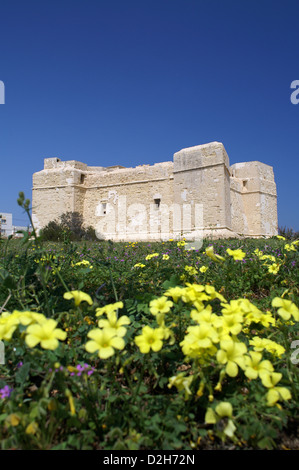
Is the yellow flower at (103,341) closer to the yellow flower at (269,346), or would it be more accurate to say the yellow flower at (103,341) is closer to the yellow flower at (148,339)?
the yellow flower at (148,339)

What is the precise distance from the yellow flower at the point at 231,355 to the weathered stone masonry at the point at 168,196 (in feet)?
45.2

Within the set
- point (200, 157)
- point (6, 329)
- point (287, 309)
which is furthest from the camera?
point (200, 157)

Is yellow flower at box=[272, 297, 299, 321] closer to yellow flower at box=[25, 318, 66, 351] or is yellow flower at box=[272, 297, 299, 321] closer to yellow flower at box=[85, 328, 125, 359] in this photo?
yellow flower at box=[85, 328, 125, 359]

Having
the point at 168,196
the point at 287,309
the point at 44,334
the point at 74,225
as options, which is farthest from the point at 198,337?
the point at 74,225

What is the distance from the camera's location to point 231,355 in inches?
41.9

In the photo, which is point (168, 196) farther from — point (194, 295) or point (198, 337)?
point (198, 337)

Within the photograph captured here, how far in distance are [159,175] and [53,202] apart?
725 centimetres

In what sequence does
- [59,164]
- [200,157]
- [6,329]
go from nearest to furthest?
1. [6,329]
2. [200,157]
3. [59,164]

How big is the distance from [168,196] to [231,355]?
16185mm

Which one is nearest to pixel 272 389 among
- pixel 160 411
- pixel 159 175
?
pixel 160 411

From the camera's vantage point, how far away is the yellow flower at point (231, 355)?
1.03m

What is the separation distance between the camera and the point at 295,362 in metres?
1.51

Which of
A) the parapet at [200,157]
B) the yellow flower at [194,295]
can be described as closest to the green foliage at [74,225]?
the parapet at [200,157]

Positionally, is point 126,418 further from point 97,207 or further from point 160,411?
point 97,207
